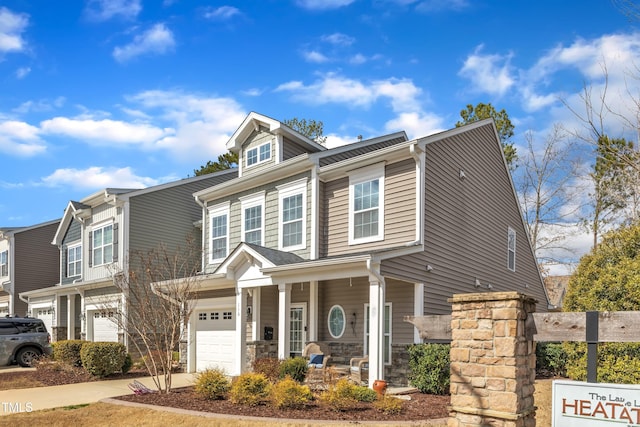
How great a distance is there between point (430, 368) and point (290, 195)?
7052 millimetres

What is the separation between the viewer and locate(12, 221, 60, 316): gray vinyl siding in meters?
31.4

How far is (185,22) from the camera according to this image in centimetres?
1225

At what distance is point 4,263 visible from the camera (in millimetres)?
32312

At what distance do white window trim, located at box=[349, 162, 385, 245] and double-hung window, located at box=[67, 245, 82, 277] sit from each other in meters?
16.4

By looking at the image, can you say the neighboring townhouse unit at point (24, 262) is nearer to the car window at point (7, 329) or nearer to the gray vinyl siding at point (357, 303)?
the car window at point (7, 329)

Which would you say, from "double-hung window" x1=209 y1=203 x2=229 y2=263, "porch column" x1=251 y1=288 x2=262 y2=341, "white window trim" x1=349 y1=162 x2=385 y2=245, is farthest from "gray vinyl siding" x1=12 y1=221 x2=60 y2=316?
"white window trim" x1=349 y1=162 x2=385 y2=245

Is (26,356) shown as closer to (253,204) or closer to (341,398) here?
(253,204)

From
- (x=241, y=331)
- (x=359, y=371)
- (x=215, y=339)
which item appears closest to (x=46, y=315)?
(x=215, y=339)

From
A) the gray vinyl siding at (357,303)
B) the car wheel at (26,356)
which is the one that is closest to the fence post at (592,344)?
the gray vinyl siding at (357,303)

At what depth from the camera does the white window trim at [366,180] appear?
1452 centimetres

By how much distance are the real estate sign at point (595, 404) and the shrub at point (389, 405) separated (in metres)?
4.21

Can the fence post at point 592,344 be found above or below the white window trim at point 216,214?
below

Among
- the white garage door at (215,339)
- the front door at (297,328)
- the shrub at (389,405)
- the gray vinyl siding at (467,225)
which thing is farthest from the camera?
the white garage door at (215,339)

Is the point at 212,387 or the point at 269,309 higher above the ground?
the point at 269,309
